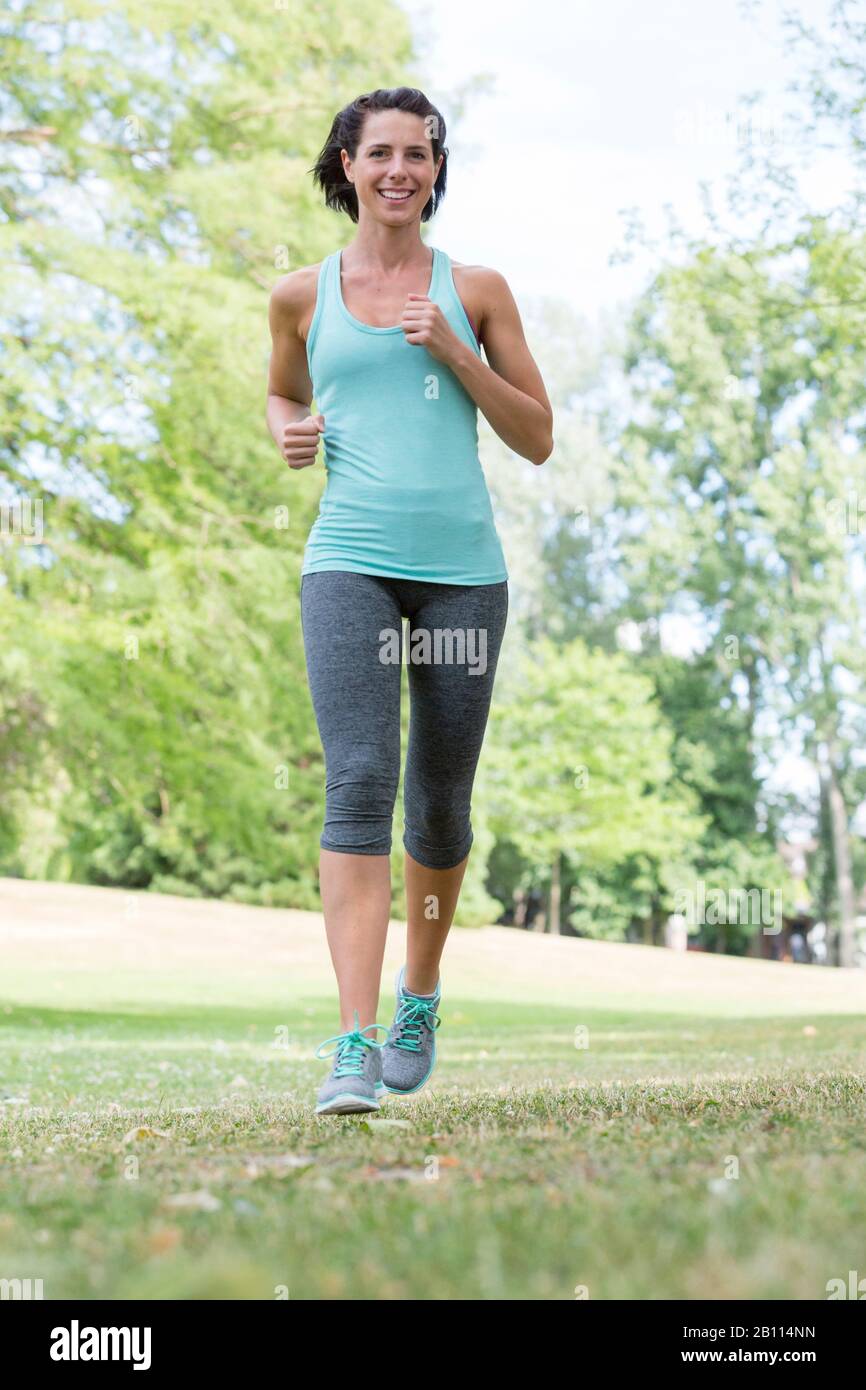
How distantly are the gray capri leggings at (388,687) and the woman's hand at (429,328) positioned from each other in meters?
0.56

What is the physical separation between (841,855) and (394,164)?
110 ft

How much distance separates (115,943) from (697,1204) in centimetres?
2358

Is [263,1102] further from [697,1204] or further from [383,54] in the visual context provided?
[383,54]

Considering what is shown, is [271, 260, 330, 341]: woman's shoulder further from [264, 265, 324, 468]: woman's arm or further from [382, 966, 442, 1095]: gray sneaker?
[382, 966, 442, 1095]: gray sneaker

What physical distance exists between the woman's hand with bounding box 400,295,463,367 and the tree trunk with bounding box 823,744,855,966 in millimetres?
32602

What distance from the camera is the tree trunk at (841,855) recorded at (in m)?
35.0

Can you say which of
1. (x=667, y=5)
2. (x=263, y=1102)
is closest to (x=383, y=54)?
(x=263, y=1102)

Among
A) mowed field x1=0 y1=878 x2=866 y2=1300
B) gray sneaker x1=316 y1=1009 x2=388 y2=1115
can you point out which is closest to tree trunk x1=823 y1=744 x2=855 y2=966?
mowed field x1=0 y1=878 x2=866 y2=1300

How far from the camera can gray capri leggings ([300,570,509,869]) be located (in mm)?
3535

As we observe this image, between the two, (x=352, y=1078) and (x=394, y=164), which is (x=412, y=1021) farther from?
(x=394, y=164)

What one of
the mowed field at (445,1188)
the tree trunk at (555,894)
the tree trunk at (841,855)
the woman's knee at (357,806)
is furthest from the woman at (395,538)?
the tree trunk at (555,894)

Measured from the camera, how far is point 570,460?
38.2 meters

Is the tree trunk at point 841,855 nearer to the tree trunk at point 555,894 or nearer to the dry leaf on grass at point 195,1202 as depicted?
the tree trunk at point 555,894

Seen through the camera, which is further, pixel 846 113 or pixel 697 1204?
pixel 846 113
